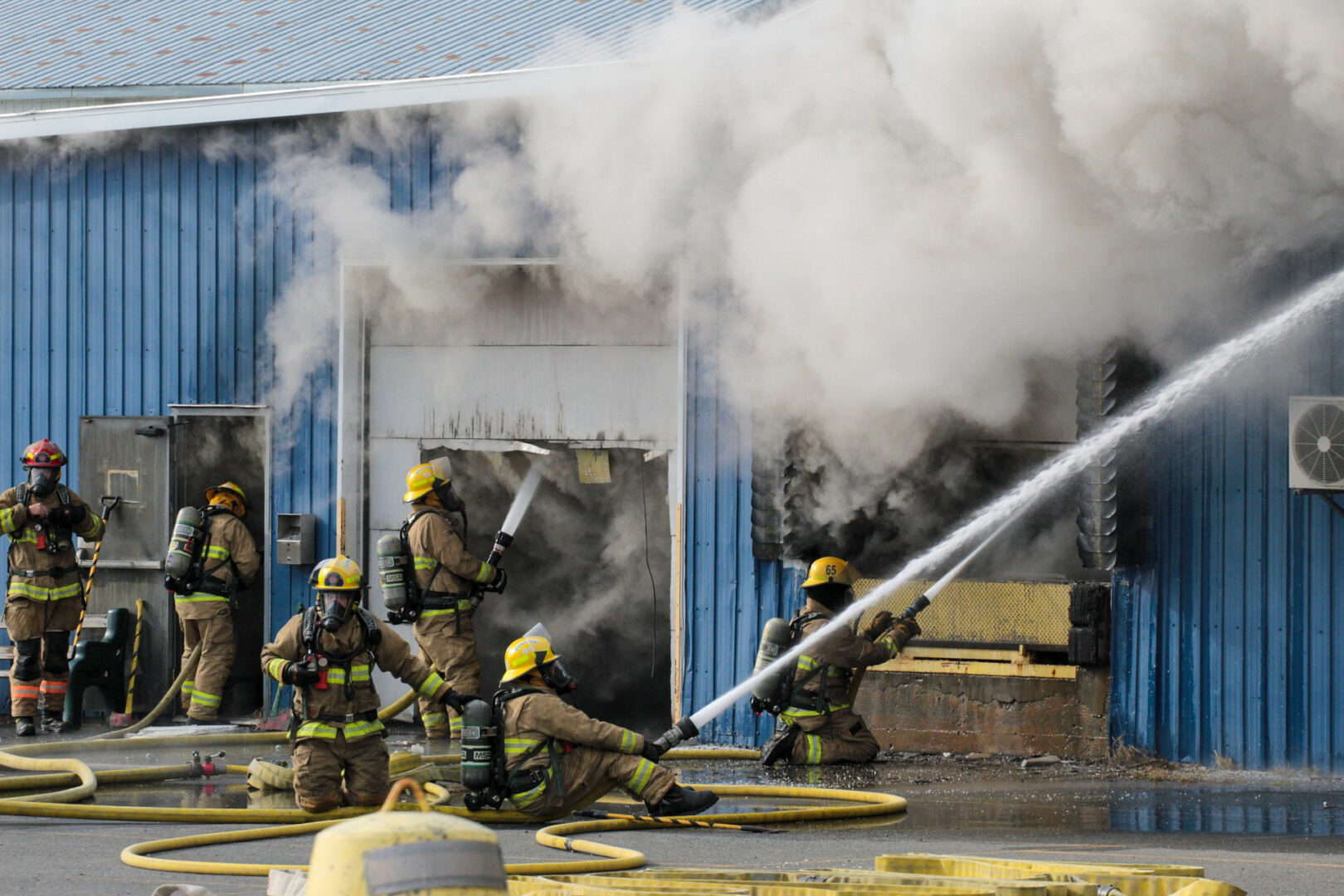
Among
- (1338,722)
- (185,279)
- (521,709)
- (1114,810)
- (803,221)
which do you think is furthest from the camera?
(185,279)

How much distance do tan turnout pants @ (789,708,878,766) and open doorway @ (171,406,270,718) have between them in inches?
174

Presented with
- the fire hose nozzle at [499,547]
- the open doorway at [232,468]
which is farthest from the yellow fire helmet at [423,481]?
the open doorway at [232,468]

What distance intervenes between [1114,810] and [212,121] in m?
7.97

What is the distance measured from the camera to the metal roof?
13.8 meters

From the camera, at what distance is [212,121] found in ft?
41.0

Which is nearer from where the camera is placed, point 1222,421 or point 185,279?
point 1222,421

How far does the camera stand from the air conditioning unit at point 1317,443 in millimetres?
9320

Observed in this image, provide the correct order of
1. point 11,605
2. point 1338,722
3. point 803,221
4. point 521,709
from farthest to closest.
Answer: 1. point 11,605
2. point 803,221
3. point 1338,722
4. point 521,709

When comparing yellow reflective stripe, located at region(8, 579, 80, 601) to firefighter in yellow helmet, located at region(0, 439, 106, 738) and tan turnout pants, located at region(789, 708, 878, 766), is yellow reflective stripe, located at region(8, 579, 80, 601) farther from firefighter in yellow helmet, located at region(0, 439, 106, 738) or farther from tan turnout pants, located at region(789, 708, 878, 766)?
tan turnout pants, located at region(789, 708, 878, 766)

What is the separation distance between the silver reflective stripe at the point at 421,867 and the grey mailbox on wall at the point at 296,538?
9.02m

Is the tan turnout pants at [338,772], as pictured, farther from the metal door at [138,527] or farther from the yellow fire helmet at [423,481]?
the metal door at [138,527]

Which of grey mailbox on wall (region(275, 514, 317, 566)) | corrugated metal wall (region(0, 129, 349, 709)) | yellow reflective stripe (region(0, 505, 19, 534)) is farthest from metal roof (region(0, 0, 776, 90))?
yellow reflective stripe (region(0, 505, 19, 534))

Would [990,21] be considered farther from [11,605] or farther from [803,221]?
[11,605]

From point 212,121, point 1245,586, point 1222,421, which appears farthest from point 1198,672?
point 212,121
